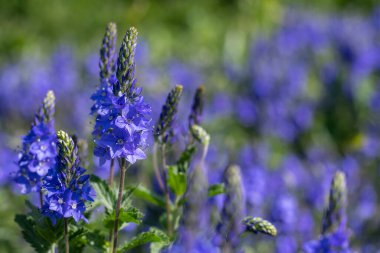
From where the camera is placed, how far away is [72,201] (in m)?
2.33

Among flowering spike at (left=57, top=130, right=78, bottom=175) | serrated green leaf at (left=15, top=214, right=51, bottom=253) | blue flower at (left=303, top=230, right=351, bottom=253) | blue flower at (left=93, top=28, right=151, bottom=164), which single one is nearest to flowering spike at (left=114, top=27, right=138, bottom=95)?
blue flower at (left=93, top=28, right=151, bottom=164)

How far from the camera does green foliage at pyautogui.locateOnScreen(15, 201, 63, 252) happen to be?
2.50 m

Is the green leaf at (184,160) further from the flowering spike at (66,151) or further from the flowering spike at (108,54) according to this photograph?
the flowering spike at (66,151)

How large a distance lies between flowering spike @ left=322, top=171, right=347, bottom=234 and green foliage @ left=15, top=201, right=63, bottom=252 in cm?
123

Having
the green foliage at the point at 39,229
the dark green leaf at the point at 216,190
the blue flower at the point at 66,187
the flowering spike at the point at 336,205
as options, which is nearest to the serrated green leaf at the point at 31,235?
the green foliage at the point at 39,229

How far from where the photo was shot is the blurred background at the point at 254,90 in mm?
4898

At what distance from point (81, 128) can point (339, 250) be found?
3.75 m

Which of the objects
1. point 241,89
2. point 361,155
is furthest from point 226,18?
point 361,155

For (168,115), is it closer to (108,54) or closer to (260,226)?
(108,54)

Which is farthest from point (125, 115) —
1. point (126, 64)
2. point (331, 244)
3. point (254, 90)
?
point (254, 90)

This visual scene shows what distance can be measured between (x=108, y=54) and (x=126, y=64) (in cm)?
69

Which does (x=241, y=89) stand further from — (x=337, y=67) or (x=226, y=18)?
(x=226, y=18)

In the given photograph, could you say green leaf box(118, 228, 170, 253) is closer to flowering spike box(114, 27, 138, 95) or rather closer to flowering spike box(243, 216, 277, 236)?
flowering spike box(243, 216, 277, 236)

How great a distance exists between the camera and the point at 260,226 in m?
2.61
